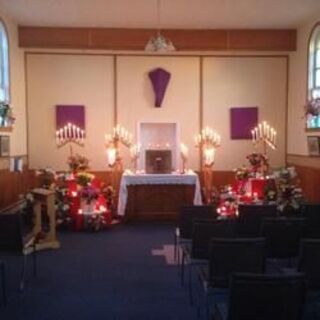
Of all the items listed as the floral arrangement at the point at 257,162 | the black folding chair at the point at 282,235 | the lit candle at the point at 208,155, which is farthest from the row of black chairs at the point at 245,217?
the lit candle at the point at 208,155

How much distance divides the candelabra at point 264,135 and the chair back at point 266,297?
7.34 metres

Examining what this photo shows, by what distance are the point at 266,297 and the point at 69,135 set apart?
798cm

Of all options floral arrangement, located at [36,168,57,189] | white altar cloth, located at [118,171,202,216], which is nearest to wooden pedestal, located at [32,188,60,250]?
floral arrangement, located at [36,168,57,189]

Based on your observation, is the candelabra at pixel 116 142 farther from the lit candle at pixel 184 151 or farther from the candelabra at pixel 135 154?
the lit candle at pixel 184 151

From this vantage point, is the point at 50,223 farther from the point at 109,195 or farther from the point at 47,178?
the point at 109,195

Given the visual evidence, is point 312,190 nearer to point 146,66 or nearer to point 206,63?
A: point 206,63

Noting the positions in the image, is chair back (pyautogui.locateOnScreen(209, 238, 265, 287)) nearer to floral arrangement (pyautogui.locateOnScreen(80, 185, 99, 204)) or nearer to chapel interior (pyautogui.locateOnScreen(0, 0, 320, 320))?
chapel interior (pyautogui.locateOnScreen(0, 0, 320, 320))

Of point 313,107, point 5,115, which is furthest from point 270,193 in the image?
point 5,115

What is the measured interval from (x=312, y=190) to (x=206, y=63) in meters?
3.64

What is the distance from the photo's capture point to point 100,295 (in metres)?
5.03

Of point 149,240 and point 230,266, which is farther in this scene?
point 149,240

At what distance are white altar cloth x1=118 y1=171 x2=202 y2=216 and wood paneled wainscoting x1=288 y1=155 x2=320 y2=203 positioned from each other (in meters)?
2.12

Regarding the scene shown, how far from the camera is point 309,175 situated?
913 centimetres

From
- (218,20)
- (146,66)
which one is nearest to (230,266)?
(218,20)
